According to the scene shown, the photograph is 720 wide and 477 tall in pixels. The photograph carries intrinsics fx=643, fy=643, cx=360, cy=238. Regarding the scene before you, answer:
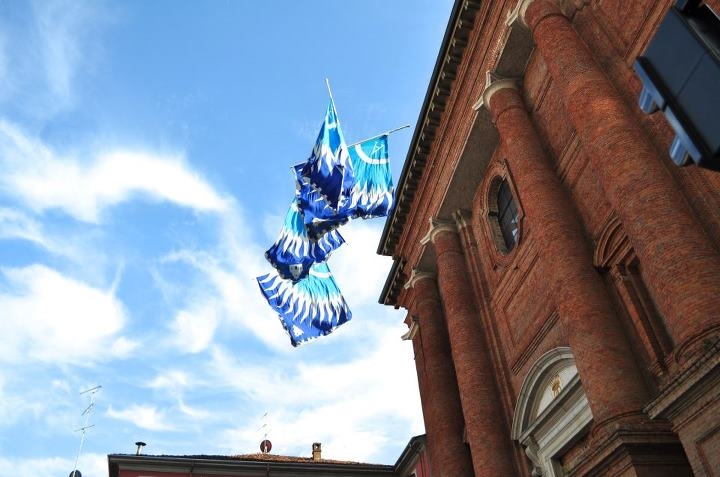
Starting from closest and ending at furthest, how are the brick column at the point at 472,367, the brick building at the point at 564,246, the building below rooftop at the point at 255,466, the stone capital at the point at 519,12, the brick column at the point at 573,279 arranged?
1. the brick building at the point at 564,246
2. the brick column at the point at 573,279
3. the stone capital at the point at 519,12
4. the brick column at the point at 472,367
5. the building below rooftop at the point at 255,466

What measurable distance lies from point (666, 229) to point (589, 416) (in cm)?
367

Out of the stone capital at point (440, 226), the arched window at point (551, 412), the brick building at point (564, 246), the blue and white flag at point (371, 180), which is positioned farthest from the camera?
the stone capital at point (440, 226)

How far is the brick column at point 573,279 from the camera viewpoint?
27.0 ft

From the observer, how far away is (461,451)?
13969 millimetres

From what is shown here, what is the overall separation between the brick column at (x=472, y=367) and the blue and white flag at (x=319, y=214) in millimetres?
2872

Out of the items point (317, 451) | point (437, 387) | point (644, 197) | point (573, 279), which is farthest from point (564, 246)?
point (317, 451)

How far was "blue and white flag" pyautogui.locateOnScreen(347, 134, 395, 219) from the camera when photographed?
14.6 metres

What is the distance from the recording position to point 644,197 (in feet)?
26.1

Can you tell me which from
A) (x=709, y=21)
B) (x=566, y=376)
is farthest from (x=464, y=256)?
(x=709, y=21)

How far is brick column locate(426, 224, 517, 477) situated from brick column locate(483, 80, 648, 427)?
3.58m

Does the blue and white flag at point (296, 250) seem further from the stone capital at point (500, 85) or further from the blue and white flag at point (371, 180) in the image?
the stone capital at point (500, 85)

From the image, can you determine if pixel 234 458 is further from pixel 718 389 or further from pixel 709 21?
pixel 709 21

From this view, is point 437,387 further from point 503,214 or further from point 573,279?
point 573,279

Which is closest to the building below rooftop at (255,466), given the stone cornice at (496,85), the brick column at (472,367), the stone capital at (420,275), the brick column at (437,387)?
the brick column at (437,387)
